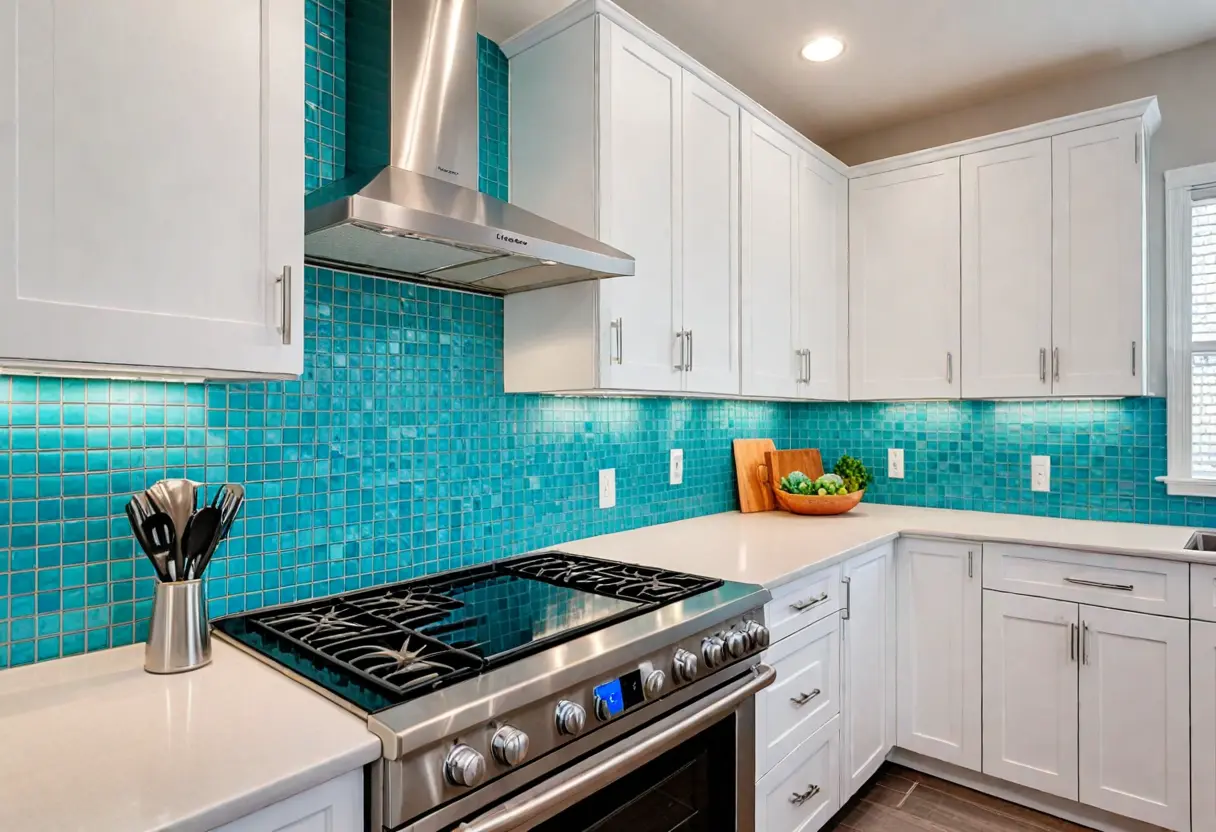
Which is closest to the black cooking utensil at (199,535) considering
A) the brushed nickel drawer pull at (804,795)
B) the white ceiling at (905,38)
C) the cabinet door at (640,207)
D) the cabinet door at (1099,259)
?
the cabinet door at (640,207)

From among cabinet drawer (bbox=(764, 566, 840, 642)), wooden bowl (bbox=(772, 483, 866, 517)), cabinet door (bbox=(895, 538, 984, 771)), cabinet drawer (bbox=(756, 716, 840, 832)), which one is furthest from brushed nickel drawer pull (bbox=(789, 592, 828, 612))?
wooden bowl (bbox=(772, 483, 866, 517))

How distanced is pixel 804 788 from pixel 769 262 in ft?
5.71

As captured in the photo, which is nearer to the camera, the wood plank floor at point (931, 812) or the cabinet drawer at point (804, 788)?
the cabinet drawer at point (804, 788)

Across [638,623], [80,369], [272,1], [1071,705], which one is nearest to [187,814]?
[80,369]

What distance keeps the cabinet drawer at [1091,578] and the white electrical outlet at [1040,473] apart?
61 cm

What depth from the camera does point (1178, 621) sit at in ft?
6.86

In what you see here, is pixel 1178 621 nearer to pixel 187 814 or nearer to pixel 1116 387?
pixel 1116 387

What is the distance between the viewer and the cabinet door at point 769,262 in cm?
245

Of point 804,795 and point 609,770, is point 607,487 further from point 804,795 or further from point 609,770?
point 609,770

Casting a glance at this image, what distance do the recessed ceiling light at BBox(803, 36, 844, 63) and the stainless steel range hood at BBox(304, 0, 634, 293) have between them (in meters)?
1.30

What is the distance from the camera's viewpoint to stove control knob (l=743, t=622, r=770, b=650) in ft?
5.47

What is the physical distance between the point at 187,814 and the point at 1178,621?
2546mm

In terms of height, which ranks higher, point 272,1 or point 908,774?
point 272,1

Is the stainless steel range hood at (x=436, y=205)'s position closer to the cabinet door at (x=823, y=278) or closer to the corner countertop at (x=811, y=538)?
the corner countertop at (x=811, y=538)
